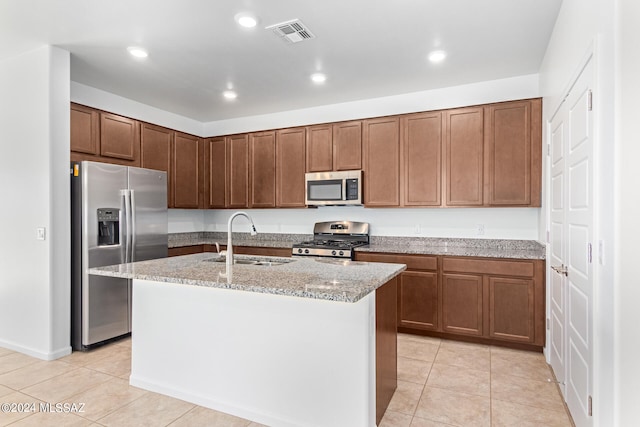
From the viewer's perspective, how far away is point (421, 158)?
404 centimetres

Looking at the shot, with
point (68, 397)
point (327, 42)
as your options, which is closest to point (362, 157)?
point (327, 42)

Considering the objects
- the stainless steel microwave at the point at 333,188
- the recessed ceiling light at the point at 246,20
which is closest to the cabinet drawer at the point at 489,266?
the stainless steel microwave at the point at 333,188

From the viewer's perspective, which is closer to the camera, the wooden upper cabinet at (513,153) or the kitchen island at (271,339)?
the kitchen island at (271,339)

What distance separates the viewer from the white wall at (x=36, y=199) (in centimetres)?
317

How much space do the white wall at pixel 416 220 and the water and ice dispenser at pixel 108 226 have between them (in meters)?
2.04

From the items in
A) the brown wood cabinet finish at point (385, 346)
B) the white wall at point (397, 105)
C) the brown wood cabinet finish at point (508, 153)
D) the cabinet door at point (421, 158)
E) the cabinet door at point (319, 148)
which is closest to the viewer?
the brown wood cabinet finish at point (385, 346)

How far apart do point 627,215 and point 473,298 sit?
7.63 ft

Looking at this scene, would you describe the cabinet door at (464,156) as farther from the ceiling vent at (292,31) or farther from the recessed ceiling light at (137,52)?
the recessed ceiling light at (137,52)

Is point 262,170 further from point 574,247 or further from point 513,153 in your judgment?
point 574,247

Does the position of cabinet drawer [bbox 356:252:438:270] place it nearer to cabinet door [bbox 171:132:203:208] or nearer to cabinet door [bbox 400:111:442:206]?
cabinet door [bbox 400:111:442:206]

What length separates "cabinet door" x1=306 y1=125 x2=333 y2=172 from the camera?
4.55 metres

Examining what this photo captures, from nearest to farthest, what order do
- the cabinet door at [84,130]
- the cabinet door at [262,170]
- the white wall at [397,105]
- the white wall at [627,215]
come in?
the white wall at [627,215], the cabinet door at [84,130], the white wall at [397,105], the cabinet door at [262,170]

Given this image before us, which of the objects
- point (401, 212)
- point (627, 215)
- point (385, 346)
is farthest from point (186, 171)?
point (627, 215)

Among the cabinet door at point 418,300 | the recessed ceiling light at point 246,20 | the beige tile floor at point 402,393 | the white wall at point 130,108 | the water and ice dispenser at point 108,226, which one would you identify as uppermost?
the recessed ceiling light at point 246,20
